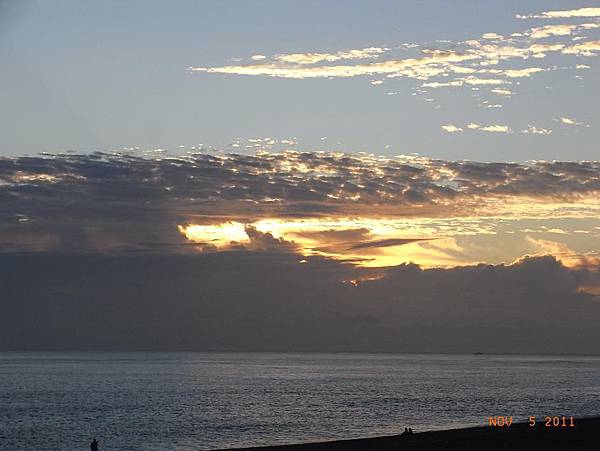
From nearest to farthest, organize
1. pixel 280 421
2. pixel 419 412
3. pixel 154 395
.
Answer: pixel 280 421
pixel 419 412
pixel 154 395

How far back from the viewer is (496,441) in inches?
2393

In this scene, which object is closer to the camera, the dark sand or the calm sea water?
the dark sand

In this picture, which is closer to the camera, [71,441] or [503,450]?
[503,450]

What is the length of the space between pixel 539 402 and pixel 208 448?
2779 inches

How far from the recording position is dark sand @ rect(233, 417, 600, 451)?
58.0m

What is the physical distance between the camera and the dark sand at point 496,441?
5795 cm

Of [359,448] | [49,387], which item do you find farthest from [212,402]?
[359,448]

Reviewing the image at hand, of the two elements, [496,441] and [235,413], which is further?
[235,413]

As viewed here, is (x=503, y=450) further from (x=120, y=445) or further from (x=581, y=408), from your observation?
(x=581, y=408)

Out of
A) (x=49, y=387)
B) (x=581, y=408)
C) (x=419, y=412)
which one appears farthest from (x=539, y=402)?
(x=49, y=387)

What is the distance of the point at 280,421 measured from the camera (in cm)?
9581

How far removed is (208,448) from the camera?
72625 millimetres

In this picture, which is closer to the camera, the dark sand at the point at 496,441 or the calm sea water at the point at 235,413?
the dark sand at the point at 496,441

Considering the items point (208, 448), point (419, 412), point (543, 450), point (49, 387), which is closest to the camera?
point (543, 450)
